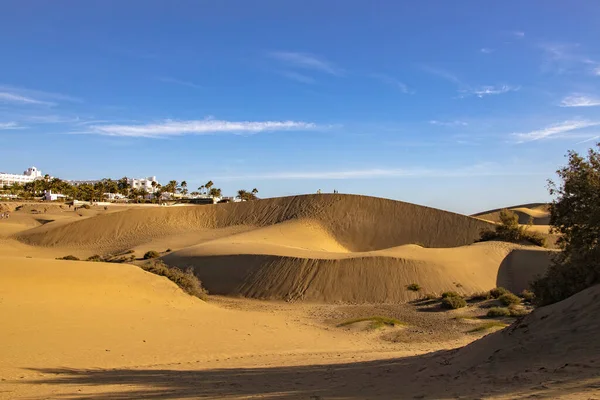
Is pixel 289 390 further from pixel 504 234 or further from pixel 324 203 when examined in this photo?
pixel 324 203

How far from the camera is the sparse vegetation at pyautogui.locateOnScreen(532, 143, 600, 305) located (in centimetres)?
1196

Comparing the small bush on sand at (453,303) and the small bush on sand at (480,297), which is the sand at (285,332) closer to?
the small bush on sand at (453,303)

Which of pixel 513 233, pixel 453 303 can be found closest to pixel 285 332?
pixel 453 303

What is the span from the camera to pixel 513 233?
41562mm

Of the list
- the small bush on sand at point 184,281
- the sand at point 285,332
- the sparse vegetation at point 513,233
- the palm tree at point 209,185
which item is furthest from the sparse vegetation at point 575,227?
the palm tree at point 209,185

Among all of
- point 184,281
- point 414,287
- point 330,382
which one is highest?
point 330,382

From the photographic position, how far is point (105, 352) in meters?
13.6

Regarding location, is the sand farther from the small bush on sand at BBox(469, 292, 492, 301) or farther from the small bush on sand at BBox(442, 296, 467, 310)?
the small bush on sand at BBox(469, 292, 492, 301)

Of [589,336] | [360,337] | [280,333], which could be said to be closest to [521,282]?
[360,337]

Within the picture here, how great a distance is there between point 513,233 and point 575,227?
2900 cm

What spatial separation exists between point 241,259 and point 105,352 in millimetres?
21804

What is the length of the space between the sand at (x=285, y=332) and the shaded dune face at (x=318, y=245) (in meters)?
0.16

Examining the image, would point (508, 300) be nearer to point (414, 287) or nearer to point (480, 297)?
point (480, 297)

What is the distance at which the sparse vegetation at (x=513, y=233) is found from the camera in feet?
134
